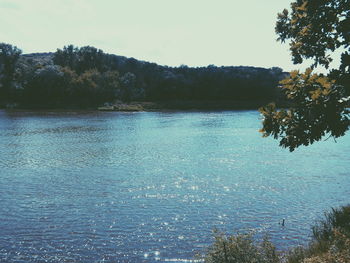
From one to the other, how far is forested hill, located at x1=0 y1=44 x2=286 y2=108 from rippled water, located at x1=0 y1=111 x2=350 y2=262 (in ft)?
323

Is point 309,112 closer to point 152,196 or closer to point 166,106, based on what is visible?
point 152,196

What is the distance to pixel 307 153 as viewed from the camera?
43188 mm

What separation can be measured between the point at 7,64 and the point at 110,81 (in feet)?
140

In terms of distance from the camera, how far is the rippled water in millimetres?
17688

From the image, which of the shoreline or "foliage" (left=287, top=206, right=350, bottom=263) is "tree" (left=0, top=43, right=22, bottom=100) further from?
"foliage" (left=287, top=206, right=350, bottom=263)

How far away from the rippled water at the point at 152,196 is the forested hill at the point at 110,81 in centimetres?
9832

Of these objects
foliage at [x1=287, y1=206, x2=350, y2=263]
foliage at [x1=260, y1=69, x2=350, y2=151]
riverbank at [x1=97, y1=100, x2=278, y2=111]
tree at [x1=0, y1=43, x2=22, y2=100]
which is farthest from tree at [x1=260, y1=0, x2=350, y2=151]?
tree at [x1=0, y1=43, x2=22, y2=100]

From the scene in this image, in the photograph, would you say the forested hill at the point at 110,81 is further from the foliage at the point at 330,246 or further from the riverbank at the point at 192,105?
the foliage at the point at 330,246

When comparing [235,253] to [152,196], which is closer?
[235,253]

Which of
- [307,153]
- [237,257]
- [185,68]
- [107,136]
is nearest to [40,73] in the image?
[185,68]

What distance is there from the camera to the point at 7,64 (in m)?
148

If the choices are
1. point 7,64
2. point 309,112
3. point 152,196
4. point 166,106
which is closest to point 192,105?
point 166,106

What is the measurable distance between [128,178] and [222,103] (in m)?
135

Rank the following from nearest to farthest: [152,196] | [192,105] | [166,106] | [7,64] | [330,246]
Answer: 1. [330,246]
2. [152,196]
3. [7,64]
4. [166,106]
5. [192,105]
